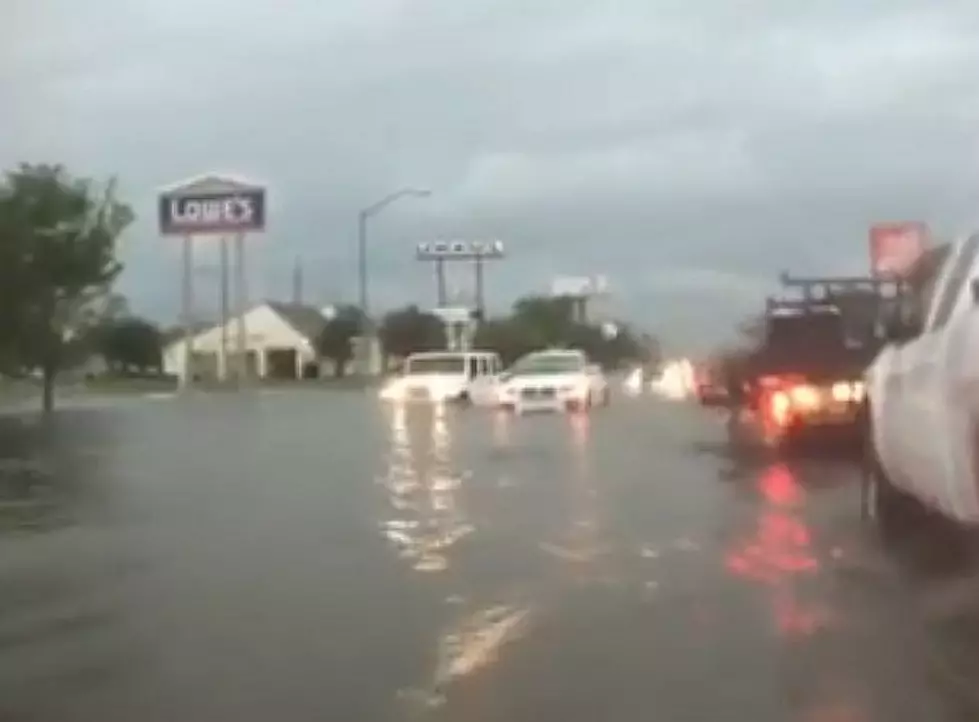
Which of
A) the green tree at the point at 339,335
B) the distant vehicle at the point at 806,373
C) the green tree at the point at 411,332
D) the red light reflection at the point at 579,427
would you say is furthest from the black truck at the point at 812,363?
the green tree at the point at 411,332

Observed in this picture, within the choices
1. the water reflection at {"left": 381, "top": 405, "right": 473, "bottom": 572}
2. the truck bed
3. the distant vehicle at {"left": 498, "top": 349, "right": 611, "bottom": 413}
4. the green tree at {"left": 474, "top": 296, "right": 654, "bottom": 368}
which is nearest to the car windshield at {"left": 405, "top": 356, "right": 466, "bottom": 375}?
the distant vehicle at {"left": 498, "top": 349, "right": 611, "bottom": 413}

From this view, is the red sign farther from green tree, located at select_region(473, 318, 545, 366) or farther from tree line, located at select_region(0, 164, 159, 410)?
green tree, located at select_region(473, 318, 545, 366)

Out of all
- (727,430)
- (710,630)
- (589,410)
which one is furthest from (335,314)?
(710,630)

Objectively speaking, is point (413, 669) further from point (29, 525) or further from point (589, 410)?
point (589, 410)

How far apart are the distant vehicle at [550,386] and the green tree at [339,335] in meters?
12.3

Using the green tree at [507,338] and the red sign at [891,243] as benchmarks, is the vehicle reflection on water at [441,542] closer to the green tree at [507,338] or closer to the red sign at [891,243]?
the red sign at [891,243]

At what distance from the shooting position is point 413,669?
30.5 feet

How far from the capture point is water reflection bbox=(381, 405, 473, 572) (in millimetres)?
14617

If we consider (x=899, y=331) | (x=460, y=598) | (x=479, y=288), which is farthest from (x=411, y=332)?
(x=460, y=598)

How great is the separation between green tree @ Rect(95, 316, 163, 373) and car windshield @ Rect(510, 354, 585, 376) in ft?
37.7

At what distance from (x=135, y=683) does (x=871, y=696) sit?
3243 millimetres

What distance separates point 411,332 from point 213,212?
75.6ft

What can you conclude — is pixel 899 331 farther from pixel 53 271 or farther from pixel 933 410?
pixel 53 271

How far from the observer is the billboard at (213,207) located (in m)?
40.9
